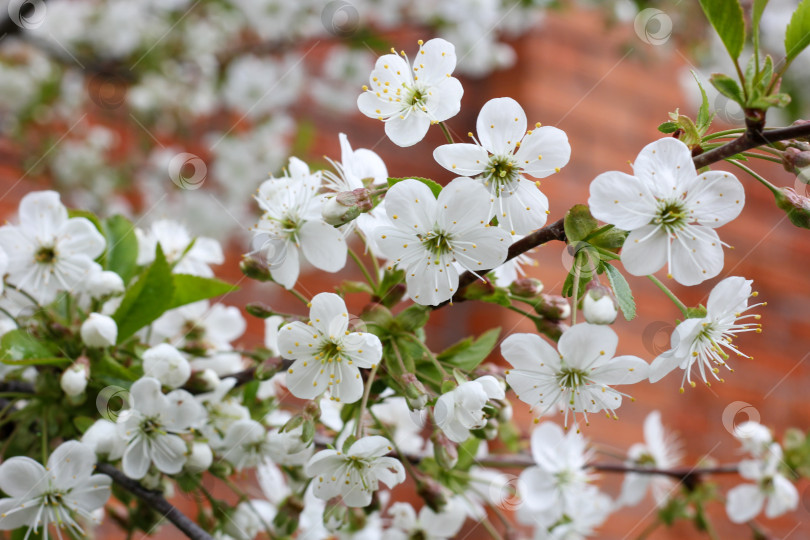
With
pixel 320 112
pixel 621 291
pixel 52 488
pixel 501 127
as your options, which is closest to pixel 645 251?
pixel 621 291

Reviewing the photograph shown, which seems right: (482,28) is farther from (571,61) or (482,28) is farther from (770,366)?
(770,366)

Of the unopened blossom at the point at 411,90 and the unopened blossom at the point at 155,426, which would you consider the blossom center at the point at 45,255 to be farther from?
the unopened blossom at the point at 411,90

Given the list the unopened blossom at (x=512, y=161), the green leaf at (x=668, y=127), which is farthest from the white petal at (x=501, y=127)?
the green leaf at (x=668, y=127)

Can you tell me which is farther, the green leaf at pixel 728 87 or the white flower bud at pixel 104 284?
the white flower bud at pixel 104 284

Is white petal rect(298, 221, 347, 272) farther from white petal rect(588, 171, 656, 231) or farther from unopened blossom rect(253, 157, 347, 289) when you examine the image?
white petal rect(588, 171, 656, 231)

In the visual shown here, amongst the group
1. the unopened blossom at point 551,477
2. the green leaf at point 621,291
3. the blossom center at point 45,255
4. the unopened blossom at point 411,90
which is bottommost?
the unopened blossom at point 551,477

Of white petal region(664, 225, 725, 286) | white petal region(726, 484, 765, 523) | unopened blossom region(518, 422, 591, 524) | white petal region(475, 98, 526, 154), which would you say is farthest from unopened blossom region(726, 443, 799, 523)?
white petal region(475, 98, 526, 154)
